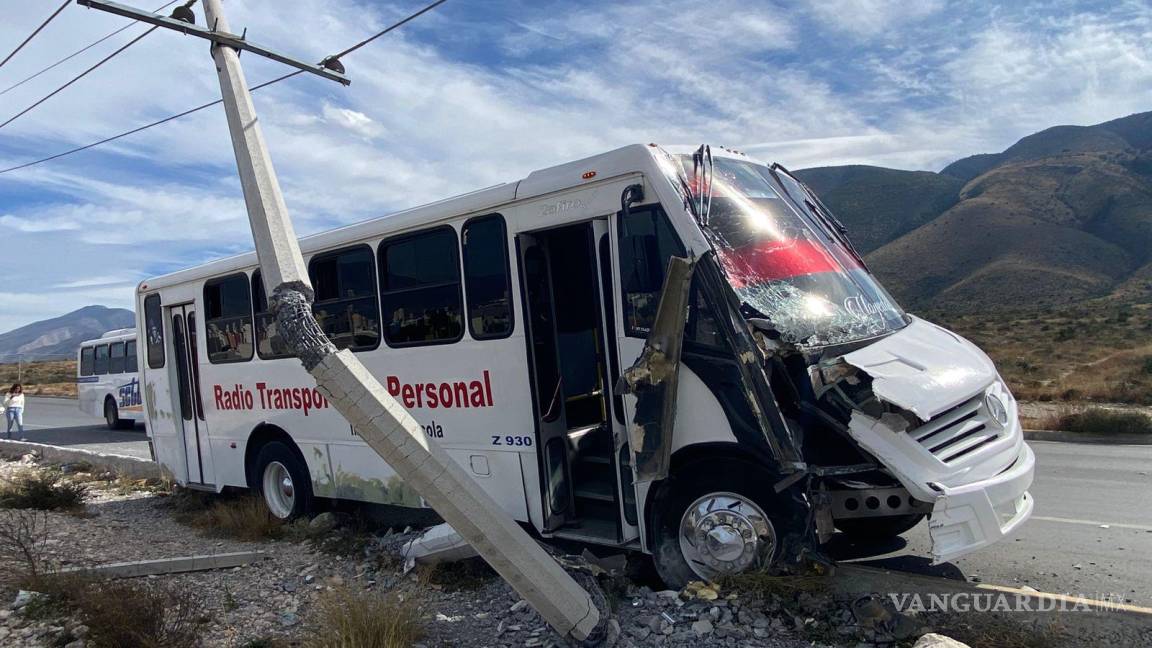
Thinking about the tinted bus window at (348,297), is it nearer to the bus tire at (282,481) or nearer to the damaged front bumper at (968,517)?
the bus tire at (282,481)

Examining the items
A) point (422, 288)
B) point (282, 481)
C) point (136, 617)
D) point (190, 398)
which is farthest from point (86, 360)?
point (136, 617)

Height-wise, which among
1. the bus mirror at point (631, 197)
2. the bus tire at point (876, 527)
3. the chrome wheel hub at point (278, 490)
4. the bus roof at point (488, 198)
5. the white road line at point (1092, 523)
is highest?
the bus roof at point (488, 198)

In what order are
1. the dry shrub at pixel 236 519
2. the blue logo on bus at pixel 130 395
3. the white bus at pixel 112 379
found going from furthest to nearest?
1. the white bus at pixel 112 379
2. the blue logo on bus at pixel 130 395
3. the dry shrub at pixel 236 519

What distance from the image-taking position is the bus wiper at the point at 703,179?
17.1 ft

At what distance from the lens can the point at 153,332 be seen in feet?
34.8

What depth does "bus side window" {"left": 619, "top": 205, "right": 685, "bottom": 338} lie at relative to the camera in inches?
206

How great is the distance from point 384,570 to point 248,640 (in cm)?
167

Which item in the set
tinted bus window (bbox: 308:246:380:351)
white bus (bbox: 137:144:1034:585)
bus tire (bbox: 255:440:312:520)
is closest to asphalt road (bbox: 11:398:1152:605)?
white bus (bbox: 137:144:1034:585)

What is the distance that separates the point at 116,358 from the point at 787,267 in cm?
2353

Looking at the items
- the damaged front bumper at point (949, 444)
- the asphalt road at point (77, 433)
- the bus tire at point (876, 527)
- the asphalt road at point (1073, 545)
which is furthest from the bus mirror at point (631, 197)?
the asphalt road at point (77, 433)

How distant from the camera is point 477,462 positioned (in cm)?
661

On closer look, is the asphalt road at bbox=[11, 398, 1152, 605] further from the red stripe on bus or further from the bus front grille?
the red stripe on bus

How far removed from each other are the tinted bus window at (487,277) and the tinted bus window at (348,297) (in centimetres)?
135

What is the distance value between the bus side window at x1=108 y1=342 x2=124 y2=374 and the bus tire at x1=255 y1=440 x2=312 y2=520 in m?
16.9
